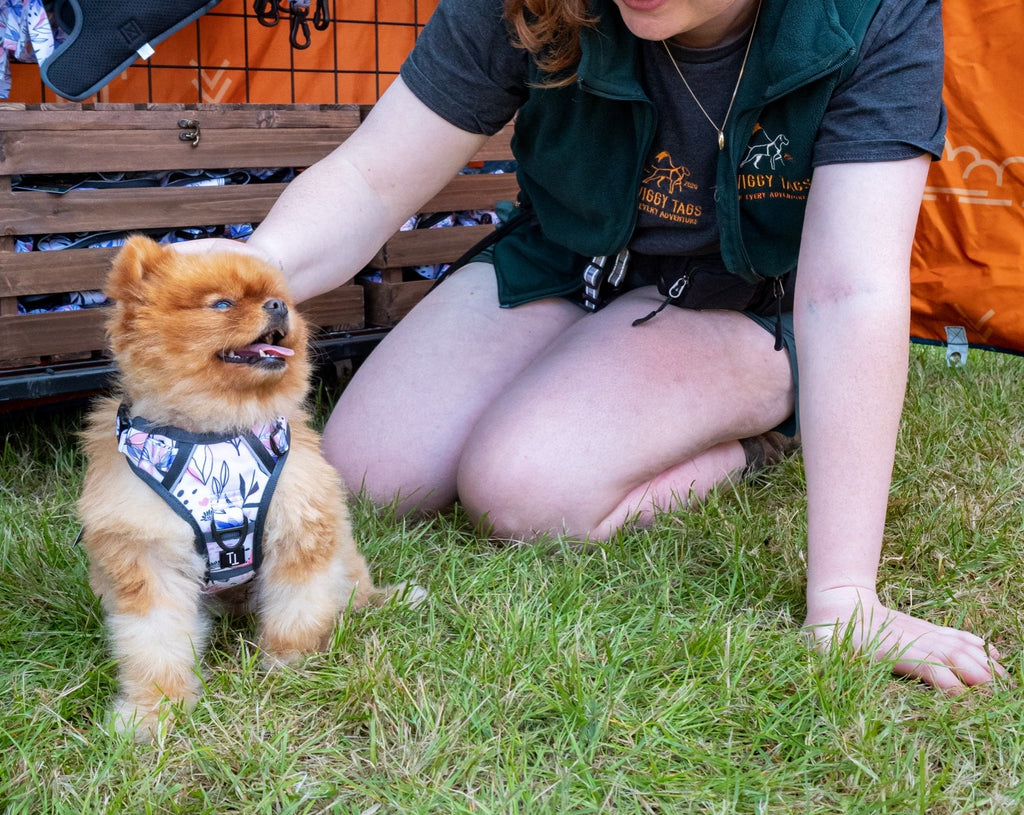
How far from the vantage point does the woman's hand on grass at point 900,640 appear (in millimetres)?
1655

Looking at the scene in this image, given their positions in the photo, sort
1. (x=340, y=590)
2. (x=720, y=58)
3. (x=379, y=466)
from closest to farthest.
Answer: (x=340, y=590) < (x=720, y=58) < (x=379, y=466)

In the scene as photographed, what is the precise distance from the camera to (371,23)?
3.69 metres

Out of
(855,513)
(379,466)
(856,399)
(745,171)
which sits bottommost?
(379,466)

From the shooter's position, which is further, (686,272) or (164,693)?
(686,272)

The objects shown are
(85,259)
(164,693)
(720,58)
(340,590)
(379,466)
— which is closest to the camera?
(164,693)

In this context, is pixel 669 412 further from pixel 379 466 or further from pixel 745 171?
pixel 379 466

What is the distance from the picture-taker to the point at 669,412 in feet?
7.45

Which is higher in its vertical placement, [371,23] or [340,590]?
[371,23]

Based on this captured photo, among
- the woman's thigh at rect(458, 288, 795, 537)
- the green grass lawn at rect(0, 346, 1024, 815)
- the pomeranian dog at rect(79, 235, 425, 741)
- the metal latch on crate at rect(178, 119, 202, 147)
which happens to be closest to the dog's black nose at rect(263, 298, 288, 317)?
the pomeranian dog at rect(79, 235, 425, 741)

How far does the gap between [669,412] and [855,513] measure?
590 millimetres

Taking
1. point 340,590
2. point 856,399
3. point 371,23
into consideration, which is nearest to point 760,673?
point 856,399

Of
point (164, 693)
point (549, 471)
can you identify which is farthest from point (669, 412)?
point (164, 693)

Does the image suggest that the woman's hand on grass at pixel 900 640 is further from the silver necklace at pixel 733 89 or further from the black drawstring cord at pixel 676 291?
the silver necklace at pixel 733 89

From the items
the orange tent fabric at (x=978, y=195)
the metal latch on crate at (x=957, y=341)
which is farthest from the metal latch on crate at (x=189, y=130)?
the metal latch on crate at (x=957, y=341)
